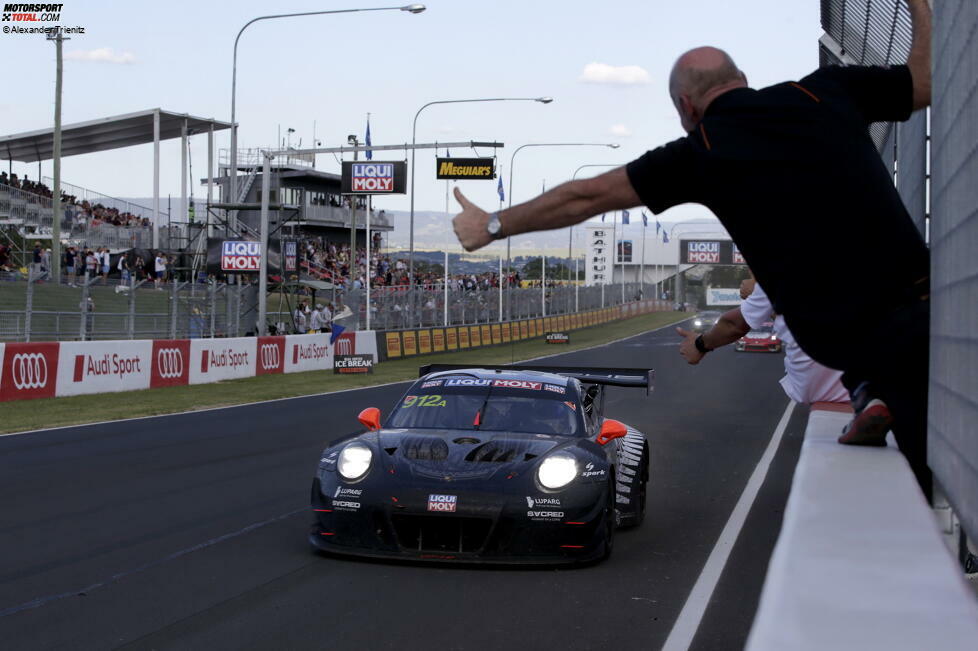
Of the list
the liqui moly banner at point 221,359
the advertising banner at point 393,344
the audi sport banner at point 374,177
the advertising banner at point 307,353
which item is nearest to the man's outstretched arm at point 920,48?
the liqui moly banner at point 221,359

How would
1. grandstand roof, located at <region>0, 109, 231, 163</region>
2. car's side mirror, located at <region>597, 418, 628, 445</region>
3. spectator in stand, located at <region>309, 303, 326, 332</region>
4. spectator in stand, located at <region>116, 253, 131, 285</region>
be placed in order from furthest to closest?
grandstand roof, located at <region>0, 109, 231, 163</region>
spectator in stand, located at <region>309, 303, 326, 332</region>
spectator in stand, located at <region>116, 253, 131, 285</region>
car's side mirror, located at <region>597, 418, 628, 445</region>

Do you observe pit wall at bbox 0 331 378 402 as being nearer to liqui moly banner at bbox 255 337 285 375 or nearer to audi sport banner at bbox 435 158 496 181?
liqui moly banner at bbox 255 337 285 375

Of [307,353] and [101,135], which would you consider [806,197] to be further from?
[101,135]

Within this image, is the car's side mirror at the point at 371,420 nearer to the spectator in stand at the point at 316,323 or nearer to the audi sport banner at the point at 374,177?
the spectator in stand at the point at 316,323

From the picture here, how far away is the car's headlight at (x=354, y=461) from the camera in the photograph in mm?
8234

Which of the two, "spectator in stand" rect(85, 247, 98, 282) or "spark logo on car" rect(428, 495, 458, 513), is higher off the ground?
"spectator in stand" rect(85, 247, 98, 282)

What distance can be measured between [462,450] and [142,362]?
56.7ft

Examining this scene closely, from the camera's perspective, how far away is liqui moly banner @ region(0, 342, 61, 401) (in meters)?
20.4

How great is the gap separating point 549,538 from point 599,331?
63.5 metres

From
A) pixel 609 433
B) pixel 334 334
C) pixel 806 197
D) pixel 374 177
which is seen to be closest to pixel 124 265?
pixel 334 334

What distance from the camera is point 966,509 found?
6.80 ft

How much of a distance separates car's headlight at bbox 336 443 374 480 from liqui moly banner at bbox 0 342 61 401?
1361 centimetres

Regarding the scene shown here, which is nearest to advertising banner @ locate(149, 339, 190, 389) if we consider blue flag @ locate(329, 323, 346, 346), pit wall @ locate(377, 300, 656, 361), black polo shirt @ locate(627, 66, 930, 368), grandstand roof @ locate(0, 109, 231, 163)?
blue flag @ locate(329, 323, 346, 346)

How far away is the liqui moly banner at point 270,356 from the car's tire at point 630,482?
2065 cm
